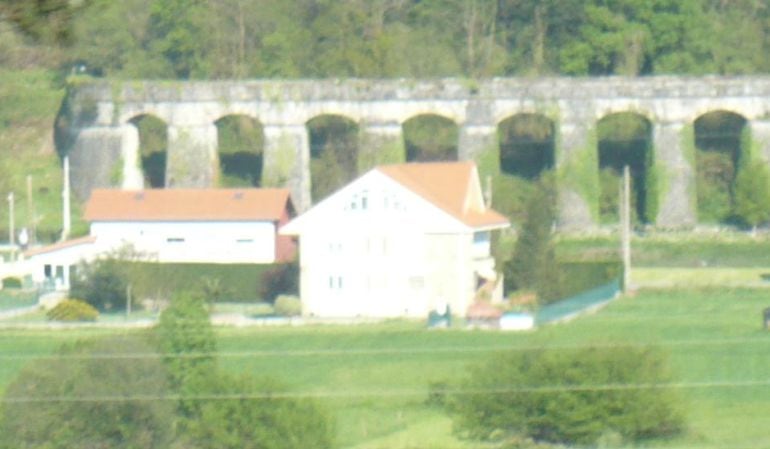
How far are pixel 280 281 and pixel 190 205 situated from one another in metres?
4.67

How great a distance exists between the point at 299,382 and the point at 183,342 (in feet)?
5.19

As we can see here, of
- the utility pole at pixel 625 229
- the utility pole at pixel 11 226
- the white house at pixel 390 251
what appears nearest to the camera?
the white house at pixel 390 251

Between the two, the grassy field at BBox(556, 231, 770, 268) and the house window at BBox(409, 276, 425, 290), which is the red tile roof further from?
the grassy field at BBox(556, 231, 770, 268)

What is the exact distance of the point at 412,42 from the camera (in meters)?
28.2

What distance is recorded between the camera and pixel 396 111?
27234mm

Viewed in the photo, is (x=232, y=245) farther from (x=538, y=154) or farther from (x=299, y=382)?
(x=299, y=382)

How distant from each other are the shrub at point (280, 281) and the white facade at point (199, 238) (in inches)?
77.6

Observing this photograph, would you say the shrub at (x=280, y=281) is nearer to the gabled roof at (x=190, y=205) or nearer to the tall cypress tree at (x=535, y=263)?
the tall cypress tree at (x=535, y=263)

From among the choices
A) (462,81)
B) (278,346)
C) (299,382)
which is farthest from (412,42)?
(299,382)

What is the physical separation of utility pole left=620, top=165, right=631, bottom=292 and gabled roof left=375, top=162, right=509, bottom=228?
1438 millimetres

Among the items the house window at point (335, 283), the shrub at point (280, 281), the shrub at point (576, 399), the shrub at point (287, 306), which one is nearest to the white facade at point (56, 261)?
the shrub at point (280, 281)

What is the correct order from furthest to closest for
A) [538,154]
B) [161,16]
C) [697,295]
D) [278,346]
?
[538,154], [161,16], [697,295], [278,346]

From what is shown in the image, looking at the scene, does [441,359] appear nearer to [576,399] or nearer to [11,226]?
[576,399]

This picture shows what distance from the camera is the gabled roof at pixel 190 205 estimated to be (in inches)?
880
